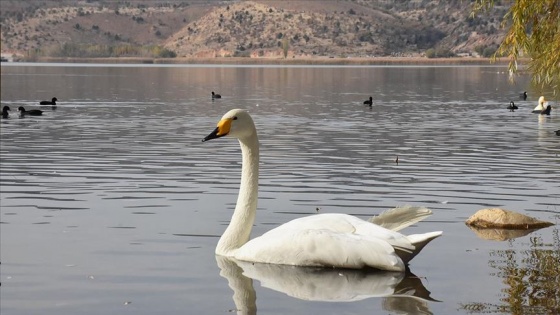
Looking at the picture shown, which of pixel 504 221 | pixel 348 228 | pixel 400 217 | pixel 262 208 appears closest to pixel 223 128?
pixel 348 228

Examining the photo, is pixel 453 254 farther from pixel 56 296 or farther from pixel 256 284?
pixel 56 296

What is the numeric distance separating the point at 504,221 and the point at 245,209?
415 centimetres

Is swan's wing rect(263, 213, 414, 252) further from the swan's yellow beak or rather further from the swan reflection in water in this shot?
the swan's yellow beak

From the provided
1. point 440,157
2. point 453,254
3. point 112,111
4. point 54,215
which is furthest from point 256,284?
point 112,111

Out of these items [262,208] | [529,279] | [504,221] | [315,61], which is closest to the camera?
[529,279]

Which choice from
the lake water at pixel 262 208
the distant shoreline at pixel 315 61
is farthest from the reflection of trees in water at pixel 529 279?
the distant shoreline at pixel 315 61

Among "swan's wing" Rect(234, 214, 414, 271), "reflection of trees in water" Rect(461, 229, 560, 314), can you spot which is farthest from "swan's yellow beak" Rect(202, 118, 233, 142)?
"reflection of trees in water" Rect(461, 229, 560, 314)

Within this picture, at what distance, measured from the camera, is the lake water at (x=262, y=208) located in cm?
1166

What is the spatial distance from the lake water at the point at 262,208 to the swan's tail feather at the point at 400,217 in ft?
1.65

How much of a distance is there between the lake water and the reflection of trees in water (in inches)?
1.0

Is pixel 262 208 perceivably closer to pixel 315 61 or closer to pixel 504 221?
pixel 504 221

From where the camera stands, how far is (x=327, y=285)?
12.1 metres

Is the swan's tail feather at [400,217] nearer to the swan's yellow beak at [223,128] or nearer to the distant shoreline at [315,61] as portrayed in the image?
the swan's yellow beak at [223,128]

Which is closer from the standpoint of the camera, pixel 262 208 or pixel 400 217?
pixel 400 217
